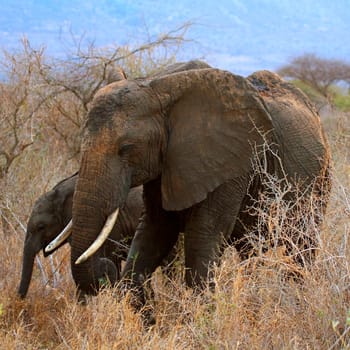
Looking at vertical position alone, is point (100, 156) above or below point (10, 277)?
above

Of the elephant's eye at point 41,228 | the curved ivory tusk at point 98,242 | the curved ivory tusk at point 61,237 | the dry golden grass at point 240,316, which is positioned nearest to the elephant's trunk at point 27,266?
the elephant's eye at point 41,228

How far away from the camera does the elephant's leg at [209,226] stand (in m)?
5.22

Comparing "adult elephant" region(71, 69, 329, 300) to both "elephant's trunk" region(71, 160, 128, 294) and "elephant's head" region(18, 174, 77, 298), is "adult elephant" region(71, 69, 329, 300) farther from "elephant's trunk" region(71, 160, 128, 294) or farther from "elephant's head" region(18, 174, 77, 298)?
"elephant's head" region(18, 174, 77, 298)

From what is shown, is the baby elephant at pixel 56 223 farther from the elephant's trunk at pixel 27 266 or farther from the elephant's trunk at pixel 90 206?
the elephant's trunk at pixel 90 206

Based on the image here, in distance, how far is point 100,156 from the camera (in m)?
4.77

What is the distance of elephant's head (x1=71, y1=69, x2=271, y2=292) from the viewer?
4.81 m

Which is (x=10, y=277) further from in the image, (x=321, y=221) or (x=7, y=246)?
(x=321, y=221)

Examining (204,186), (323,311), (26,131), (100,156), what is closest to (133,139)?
(100,156)

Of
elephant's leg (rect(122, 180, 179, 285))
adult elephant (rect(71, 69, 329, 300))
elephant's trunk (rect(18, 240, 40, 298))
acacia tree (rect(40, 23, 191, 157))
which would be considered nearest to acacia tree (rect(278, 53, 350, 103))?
acacia tree (rect(40, 23, 191, 157))

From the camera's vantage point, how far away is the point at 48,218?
656 cm

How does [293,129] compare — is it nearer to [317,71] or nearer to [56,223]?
[56,223]

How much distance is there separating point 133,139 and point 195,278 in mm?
984

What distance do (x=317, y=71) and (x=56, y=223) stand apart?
59.9ft

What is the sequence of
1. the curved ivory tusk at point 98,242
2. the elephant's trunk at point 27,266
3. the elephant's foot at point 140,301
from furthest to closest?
the elephant's trunk at point 27,266, the elephant's foot at point 140,301, the curved ivory tusk at point 98,242
